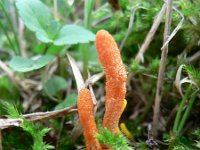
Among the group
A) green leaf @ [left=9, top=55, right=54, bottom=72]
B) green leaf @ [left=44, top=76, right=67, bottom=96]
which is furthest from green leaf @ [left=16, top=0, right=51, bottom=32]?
green leaf @ [left=44, top=76, right=67, bottom=96]

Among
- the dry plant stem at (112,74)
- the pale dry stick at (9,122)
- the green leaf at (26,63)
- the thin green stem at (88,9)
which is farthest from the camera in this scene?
the thin green stem at (88,9)

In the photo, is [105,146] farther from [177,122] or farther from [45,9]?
[45,9]

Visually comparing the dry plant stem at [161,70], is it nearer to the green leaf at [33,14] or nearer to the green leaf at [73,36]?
the green leaf at [73,36]

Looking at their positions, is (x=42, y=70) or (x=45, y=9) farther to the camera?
(x=42, y=70)

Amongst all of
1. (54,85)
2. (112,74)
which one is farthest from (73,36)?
(112,74)

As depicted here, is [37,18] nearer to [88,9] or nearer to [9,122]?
[88,9]

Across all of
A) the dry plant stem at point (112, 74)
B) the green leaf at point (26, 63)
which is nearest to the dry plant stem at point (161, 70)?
the dry plant stem at point (112, 74)

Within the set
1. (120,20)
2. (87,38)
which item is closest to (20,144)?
(87,38)
